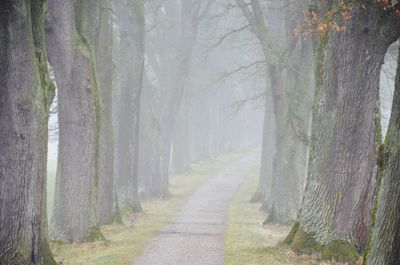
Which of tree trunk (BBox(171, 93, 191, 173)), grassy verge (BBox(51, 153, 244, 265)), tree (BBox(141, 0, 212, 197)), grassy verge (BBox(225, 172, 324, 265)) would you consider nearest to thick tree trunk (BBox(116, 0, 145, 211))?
grassy verge (BBox(51, 153, 244, 265))

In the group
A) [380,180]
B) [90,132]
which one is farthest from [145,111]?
[380,180]

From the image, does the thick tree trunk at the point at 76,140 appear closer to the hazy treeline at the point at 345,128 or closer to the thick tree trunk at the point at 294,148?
the hazy treeline at the point at 345,128

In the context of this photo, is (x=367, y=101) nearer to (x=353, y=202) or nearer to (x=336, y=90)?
(x=336, y=90)

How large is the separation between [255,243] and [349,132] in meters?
4.04

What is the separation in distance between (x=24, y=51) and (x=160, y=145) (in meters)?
18.4

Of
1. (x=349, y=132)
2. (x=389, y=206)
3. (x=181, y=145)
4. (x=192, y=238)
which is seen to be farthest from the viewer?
(x=181, y=145)

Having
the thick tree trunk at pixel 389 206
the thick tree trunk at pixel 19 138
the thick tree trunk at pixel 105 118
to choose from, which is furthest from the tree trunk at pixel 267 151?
the thick tree trunk at pixel 389 206

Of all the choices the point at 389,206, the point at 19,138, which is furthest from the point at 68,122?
the point at 389,206

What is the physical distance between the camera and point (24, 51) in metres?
8.23

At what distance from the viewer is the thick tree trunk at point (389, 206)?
5590 mm

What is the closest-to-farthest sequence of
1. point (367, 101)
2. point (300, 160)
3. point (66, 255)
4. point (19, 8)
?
point (19, 8) < point (367, 101) < point (66, 255) < point (300, 160)

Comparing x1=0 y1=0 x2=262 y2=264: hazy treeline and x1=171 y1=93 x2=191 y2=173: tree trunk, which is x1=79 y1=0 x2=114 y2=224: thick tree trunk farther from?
x1=171 y1=93 x2=191 y2=173: tree trunk

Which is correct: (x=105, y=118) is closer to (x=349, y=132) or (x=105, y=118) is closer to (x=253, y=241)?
(x=253, y=241)

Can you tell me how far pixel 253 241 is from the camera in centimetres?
1332
